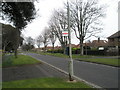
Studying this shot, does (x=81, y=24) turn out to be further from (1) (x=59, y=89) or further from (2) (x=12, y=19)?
(1) (x=59, y=89)

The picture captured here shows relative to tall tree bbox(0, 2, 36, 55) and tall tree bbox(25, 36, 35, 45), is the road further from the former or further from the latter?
tall tree bbox(25, 36, 35, 45)

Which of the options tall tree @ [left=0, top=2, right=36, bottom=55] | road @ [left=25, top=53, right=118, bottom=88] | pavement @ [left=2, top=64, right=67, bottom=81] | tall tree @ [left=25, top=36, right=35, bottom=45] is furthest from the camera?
tall tree @ [left=25, top=36, right=35, bottom=45]

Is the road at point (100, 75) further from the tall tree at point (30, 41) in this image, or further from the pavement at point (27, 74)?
the tall tree at point (30, 41)

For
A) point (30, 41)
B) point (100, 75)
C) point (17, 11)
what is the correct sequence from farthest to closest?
point (30, 41) → point (17, 11) → point (100, 75)

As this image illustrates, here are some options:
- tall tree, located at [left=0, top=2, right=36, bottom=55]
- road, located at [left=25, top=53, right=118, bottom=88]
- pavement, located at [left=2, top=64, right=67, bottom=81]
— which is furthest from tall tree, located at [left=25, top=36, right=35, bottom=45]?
pavement, located at [left=2, top=64, right=67, bottom=81]

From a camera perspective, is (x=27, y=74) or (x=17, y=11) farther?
(x=17, y=11)

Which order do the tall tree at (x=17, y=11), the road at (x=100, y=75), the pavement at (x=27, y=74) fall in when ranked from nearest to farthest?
the road at (x=100, y=75)
the pavement at (x=27, y=74)
the tall tree at (x=17, y=11)

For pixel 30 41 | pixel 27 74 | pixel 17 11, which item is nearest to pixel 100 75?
pixel 27 74

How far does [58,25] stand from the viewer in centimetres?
4644

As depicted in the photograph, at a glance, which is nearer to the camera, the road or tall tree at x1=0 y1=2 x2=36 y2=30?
the road

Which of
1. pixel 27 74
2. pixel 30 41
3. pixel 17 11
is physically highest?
pixel 30 41

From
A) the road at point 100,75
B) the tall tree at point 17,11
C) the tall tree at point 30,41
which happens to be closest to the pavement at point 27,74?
the road at point 100,75

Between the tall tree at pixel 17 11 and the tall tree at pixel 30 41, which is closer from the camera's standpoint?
the tall tree at pixel 17 11

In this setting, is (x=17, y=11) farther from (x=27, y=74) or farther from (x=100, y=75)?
(x=100, y=75)
